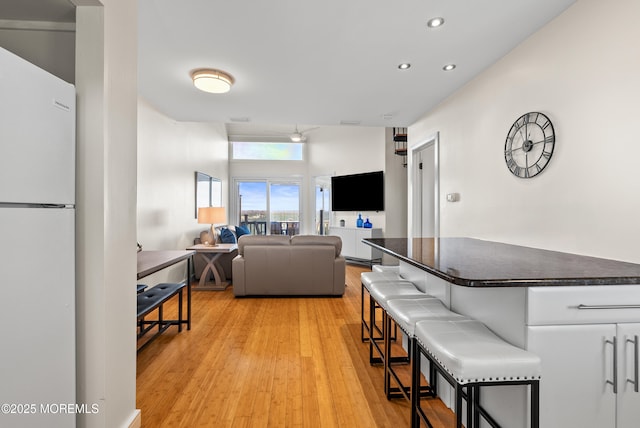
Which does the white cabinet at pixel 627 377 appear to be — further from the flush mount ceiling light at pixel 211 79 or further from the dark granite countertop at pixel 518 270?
the flush mount ceiling light at pixel 211 79

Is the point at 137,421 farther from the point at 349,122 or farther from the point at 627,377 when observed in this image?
the point at 349,122

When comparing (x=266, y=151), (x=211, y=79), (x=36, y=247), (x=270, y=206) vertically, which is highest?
(x=266, y=151)

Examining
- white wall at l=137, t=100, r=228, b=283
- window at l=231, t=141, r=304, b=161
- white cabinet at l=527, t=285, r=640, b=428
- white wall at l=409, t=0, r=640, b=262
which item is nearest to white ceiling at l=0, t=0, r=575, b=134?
white wall at l=409, t=0, r=640, b=262

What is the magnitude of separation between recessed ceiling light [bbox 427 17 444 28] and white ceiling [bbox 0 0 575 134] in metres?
0.04

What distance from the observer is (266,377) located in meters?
2.13

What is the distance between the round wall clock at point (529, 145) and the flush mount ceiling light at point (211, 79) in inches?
107

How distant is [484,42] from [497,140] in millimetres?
867

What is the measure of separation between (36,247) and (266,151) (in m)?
7.64

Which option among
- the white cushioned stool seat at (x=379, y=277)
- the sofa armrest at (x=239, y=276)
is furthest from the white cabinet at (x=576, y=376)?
the sofa armrest at (x=239, y=276)

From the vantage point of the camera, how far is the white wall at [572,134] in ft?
5.56

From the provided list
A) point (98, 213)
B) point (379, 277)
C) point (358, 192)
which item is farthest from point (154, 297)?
point (358, 192)

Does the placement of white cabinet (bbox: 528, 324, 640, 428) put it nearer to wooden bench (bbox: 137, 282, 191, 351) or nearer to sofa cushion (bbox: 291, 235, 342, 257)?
wooden bench (bbox: 137, 282, 191, 351)

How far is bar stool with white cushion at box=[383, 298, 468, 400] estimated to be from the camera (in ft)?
5.02

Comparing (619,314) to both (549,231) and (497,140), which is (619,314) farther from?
(497,140)
